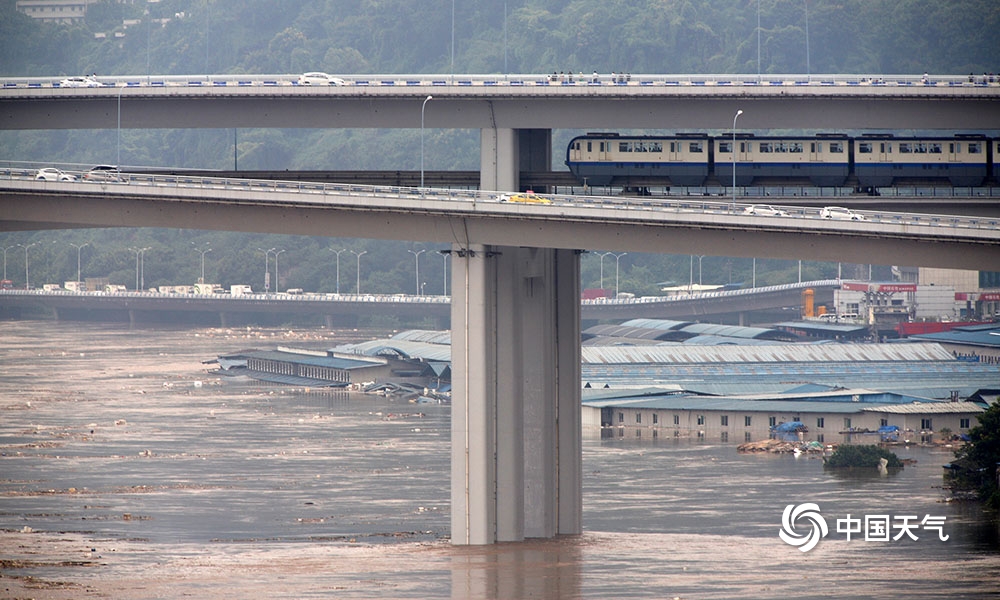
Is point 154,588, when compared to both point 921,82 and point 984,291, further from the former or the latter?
point 984,291

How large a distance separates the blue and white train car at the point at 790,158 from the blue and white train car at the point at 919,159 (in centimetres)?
56

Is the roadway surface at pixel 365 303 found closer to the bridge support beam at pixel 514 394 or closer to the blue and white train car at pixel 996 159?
the bridge support beam at pixel 514 394

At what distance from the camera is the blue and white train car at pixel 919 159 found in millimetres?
47688

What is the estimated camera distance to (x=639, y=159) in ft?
162

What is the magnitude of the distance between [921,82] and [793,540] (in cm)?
1403

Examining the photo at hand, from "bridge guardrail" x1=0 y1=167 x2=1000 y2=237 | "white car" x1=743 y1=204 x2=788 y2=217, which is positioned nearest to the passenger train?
"bridge guardrail" x1=0 y1=167 x2=1000 y2=237

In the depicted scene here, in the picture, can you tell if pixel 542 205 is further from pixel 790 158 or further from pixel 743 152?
pixel 790 158

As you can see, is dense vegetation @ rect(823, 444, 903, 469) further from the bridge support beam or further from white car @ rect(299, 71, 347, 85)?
white car @ rect(299, 71, 347, 85)

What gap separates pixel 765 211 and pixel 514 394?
8940 millimetres

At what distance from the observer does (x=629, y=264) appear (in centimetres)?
17200

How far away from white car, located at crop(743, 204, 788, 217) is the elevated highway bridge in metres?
0.28

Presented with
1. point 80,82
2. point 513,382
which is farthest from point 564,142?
point 513,382

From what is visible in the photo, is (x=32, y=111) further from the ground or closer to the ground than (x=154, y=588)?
further from the ground

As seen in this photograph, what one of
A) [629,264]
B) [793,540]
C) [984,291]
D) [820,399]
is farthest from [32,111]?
[629,264]
